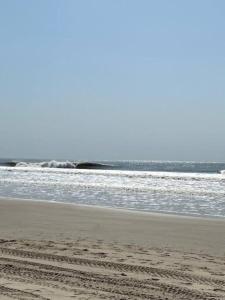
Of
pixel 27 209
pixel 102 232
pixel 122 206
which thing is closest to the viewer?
pixel 102 232

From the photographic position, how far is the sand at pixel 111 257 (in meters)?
5.58

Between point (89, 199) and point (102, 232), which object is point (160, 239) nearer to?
point (102, 232)

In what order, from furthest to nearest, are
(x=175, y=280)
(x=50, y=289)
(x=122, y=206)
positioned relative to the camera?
1. (x=122, y=206)
2. (x=175, y=280)
3. (x=50, y=289)

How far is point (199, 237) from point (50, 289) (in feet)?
18.2

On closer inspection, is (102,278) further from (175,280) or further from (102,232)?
(102,232)

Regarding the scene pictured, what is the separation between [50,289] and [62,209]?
10.7 m

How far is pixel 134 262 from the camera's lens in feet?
23.6

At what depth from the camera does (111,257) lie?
7.60 m

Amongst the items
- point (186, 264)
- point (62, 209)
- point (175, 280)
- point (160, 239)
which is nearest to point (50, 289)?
point (175, 280)

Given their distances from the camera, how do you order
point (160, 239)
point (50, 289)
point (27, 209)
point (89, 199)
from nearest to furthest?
point (50, 289) < point (160, 239) < point (27, 209) < point (89, 199)

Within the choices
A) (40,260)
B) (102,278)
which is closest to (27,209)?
(40,260)

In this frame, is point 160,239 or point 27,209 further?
point 27,209

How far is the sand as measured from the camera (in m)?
5.58

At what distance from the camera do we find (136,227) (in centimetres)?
1202
